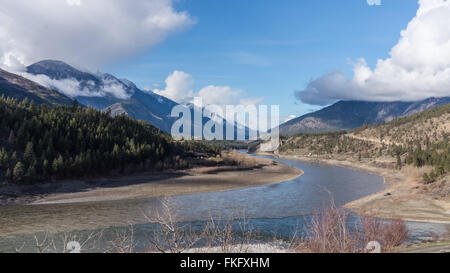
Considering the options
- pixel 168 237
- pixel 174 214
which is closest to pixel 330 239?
pixel 168 237

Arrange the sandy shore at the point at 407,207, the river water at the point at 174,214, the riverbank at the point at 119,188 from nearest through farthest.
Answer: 1. the river water at the point at 174,214
2. the sandy shore at the point at 407,207
3. the riverbank at the point at 119,188

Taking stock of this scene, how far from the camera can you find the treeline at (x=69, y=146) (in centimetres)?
6469

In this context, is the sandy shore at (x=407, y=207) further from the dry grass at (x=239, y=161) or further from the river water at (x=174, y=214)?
the dry grass at (x=239, y=161)

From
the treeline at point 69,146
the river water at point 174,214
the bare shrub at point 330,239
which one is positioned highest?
the treeline at point 69,146

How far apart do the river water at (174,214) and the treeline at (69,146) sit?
19.2 meters

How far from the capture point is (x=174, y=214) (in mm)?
34812

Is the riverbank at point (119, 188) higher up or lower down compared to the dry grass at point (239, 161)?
lower down

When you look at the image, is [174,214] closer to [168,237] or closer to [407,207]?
[168,237]

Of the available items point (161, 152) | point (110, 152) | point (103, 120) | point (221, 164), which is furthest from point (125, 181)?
point (221, 164)

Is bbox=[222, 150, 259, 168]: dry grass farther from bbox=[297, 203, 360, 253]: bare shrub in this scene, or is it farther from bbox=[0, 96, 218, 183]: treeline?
bbox=[297, 203, 360, 253]: bare shrub

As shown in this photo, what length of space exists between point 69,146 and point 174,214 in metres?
56.3

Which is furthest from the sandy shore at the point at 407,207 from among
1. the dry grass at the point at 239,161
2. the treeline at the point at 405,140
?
the treeline at the point at 405,140
